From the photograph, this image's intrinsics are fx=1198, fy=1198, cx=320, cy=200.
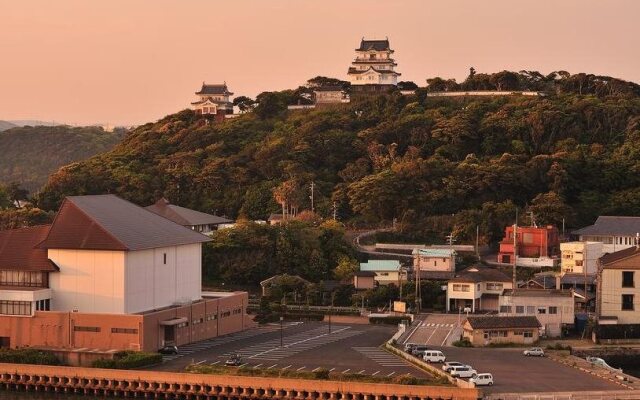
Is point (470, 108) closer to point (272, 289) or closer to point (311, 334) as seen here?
point (272, 289)

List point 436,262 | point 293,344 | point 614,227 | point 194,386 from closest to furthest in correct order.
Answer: point 194,386 < point 293,344 < point 436,262 < point 614,227

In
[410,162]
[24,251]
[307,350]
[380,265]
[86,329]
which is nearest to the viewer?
[86,329]

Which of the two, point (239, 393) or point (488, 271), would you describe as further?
point (488, 271)

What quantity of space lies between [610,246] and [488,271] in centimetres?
972

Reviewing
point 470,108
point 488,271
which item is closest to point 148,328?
point 488,271

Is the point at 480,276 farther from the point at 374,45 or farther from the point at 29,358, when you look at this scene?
the point at 374,45

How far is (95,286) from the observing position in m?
42.2

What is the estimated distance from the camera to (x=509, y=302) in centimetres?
4503

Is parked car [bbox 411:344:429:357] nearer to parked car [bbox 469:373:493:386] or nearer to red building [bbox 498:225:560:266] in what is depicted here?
parked car [bbox 469:373:493:386]

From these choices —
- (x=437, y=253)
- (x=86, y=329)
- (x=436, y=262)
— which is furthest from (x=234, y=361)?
(x=437, y=253)

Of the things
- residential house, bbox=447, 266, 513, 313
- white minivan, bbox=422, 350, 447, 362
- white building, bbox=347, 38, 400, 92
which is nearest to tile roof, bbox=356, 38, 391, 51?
white building, bbox=347, 38, 400, 92

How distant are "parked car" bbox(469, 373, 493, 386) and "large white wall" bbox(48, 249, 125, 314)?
13811 mm

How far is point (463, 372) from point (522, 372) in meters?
2.37

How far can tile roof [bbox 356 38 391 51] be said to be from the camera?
87188 mm
